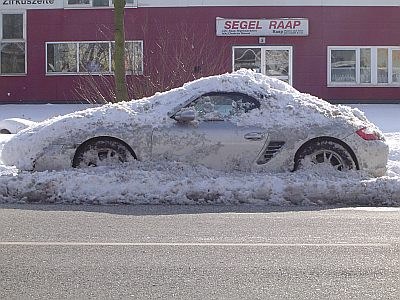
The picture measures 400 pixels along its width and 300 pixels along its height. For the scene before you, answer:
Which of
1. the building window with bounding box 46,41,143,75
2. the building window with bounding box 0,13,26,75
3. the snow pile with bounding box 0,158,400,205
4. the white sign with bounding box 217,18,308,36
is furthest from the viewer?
the building window with bounding box 0,13,26,75

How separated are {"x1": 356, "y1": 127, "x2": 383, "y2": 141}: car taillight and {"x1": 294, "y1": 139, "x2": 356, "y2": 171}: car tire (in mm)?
304

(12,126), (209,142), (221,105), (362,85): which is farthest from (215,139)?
(362,85)

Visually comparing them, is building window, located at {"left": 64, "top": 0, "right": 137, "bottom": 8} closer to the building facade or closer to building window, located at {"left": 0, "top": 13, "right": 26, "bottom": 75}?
the building facade

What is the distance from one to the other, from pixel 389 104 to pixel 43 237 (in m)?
23.8

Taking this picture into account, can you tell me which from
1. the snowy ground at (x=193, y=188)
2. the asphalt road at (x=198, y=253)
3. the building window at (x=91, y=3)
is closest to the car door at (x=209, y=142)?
the snowy ground at (x=193, y=188)

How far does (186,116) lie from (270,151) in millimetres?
1279

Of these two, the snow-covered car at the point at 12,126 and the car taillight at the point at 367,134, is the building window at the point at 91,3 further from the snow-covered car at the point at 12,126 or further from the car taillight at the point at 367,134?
the car taillight at the point at 367,134

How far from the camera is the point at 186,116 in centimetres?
1045

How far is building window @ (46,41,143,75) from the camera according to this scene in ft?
94.0

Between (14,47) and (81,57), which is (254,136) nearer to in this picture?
(81,57)

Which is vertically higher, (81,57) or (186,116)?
(81,57)

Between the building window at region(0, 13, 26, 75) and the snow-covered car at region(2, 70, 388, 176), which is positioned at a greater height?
the building window at region(0, 13, 26, 75)

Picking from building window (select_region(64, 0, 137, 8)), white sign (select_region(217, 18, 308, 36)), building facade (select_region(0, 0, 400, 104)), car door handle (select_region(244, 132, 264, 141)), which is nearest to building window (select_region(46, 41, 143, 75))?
building facade (select_region(0, 0, 400, 104))

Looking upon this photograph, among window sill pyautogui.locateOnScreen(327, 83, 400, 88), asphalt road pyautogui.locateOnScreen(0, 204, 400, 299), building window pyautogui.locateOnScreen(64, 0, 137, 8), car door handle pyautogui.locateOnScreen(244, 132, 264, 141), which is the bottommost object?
asphalt road pyautogui.locateOnScreen(0, 204, 400, 299)
